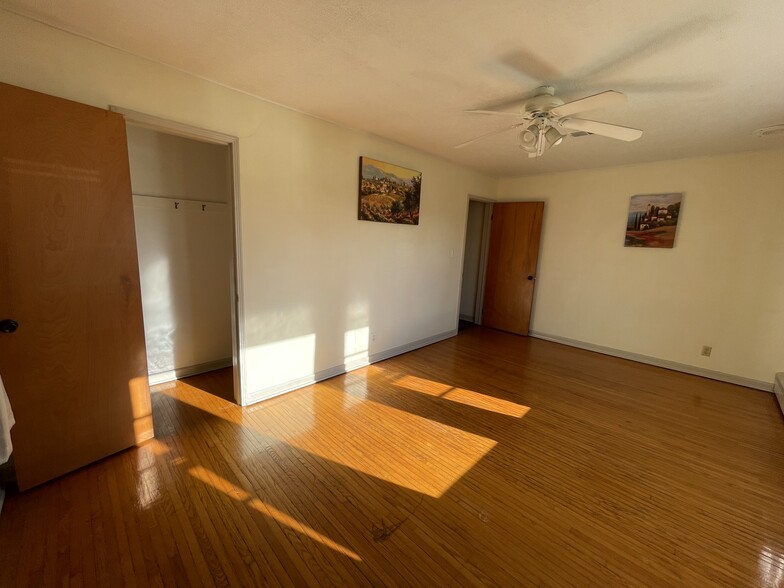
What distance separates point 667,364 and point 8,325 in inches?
237

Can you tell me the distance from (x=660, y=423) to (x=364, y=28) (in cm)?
371

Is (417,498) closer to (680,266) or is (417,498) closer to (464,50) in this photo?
(464,50)

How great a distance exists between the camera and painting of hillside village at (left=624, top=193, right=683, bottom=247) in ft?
12.6

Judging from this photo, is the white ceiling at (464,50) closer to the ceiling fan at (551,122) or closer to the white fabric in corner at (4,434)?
the ceiling fan at (551,122)

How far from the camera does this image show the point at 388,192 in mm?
3566

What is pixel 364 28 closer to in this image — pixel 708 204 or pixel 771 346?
pixel 708 204

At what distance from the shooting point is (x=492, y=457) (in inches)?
87.8

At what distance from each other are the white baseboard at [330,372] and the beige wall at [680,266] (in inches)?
86.2

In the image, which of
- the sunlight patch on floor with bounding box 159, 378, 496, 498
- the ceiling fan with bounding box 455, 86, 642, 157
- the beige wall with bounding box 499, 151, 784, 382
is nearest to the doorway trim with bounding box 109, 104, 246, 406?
the sunlight patch on floor with bounding box 159, 378, 496, 498

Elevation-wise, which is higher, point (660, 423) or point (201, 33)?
point (201, 33)

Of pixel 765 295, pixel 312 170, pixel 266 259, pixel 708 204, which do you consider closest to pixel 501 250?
pixel 708 204

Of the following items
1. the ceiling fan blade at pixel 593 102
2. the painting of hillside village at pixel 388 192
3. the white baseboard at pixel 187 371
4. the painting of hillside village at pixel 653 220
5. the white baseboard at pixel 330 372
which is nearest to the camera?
the ceiling fan blade at pixel 593 102

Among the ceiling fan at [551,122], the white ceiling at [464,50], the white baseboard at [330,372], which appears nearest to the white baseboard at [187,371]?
the white baseboard at [330,372]

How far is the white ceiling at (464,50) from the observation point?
146cm
